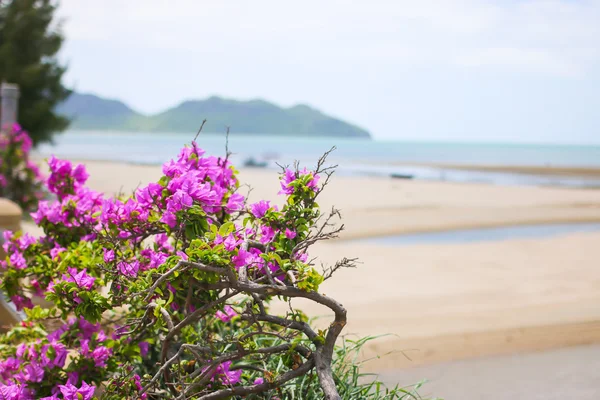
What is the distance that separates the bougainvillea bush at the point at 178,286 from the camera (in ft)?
8.02

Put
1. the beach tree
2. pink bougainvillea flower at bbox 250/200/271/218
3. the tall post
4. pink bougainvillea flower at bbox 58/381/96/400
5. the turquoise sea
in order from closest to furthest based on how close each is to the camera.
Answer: pink bougainvillea flower at bbox 58/381/96/400, pink bougainvillea flower at bbox 250/200/271/218, the tall post, the beach tree, the turquoise sea

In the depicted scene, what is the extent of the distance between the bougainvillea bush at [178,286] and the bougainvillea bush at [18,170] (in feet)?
27.4

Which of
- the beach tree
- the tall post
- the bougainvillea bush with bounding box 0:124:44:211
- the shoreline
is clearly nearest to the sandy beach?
the shoreline

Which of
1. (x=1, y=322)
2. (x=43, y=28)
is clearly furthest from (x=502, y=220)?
(x=43, y=28)

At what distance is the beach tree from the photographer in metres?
21.0

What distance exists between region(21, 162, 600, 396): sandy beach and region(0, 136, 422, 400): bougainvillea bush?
16.2 inches

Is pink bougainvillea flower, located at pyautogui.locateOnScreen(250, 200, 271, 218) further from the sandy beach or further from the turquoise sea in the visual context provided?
the sandy beach

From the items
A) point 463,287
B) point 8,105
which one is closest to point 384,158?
point 8,105

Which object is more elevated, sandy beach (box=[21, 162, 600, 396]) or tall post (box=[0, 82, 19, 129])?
tall post (box=[0, 82, 19, 129])

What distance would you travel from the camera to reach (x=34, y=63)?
21.9m

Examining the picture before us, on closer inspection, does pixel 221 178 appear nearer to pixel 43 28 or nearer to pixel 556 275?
pixel 556 275

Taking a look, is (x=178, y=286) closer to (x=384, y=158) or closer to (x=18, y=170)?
(x=18, y=170)

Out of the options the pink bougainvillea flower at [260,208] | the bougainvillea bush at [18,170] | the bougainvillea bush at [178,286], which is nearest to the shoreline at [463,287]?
the bougainvillea bush at [178,286]

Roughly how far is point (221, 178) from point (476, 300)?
4.71 m
